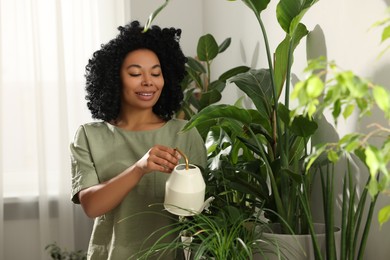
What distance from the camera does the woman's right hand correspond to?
5.78 feet

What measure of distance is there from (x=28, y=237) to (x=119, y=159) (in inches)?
77.3

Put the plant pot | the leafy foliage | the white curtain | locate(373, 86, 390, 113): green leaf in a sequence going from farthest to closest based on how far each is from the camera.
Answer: the white curtain < the leafy foliage < the plant pot < locate(373, 86, 390, 113): green leaf

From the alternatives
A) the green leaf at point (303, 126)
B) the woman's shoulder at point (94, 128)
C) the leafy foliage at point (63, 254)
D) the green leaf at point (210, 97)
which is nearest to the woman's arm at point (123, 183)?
the woman's shoulder at point (94, 128)

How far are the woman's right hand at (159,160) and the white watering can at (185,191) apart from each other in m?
0.02

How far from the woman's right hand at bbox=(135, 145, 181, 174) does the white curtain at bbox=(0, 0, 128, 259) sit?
83.3 inches

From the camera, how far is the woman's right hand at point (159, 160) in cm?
176

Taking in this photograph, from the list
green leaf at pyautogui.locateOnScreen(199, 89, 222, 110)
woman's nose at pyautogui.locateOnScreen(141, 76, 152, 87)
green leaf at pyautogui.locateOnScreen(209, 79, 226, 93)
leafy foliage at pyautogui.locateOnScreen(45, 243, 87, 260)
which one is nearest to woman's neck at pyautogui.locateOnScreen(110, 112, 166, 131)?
woman's nose at pyautogui.locateOnScreen(141, 76, 152, 87)

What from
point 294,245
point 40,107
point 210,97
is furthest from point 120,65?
point 40,107

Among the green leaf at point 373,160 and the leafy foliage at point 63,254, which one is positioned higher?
the green leaf at point 373,160

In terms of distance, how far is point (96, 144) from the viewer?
6.88ft

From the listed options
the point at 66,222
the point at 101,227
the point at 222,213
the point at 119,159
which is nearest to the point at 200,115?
the point at 222,213

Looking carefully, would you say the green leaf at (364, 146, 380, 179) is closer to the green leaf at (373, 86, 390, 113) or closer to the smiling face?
the green leaf at (373, 86, 390, 113)

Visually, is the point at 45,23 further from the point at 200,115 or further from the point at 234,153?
the point at 200,115

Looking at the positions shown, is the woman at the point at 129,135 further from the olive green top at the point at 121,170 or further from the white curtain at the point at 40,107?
the white curtain at the point at 40,107
